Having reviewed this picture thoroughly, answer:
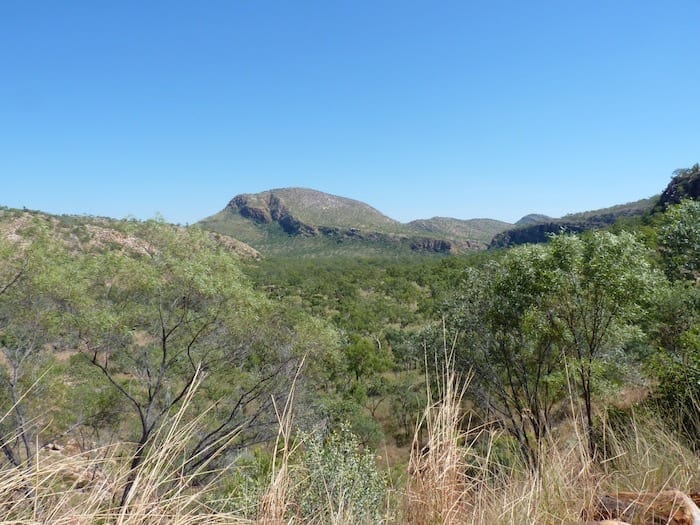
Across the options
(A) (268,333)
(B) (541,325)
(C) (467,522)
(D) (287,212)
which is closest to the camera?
(C) (467,522)

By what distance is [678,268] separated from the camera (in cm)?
986

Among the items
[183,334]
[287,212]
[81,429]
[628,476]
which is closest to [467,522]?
[628,476]

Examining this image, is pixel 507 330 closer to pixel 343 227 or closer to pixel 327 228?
pixel 343 227

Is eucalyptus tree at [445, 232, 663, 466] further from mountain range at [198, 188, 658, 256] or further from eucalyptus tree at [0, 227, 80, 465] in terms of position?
mountain range at [198, 188, 658, 256]

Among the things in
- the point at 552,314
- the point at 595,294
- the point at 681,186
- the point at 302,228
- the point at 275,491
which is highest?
the point at 302,228

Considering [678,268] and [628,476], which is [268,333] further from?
[678,268]

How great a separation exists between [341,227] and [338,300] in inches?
3664

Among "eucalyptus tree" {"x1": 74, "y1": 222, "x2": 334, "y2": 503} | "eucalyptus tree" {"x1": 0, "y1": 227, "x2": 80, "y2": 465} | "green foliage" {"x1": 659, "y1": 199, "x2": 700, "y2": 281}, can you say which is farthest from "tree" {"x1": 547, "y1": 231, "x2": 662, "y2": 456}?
"eucalyptus tree" {"x1": 0, "y1": 227, "x2": 80, "y2": 465}

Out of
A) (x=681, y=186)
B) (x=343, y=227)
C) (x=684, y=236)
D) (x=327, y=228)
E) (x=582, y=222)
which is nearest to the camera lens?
(x=684, y=236)

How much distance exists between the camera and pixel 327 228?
132000 millimetres

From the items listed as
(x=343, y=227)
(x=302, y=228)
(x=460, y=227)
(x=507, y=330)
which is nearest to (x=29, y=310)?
(x=507, y=330)

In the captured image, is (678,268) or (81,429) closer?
(678,268)

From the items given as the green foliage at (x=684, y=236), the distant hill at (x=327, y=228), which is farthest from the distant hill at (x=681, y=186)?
the distant hill at (x=327, y=228)

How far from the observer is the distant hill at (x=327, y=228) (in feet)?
392
